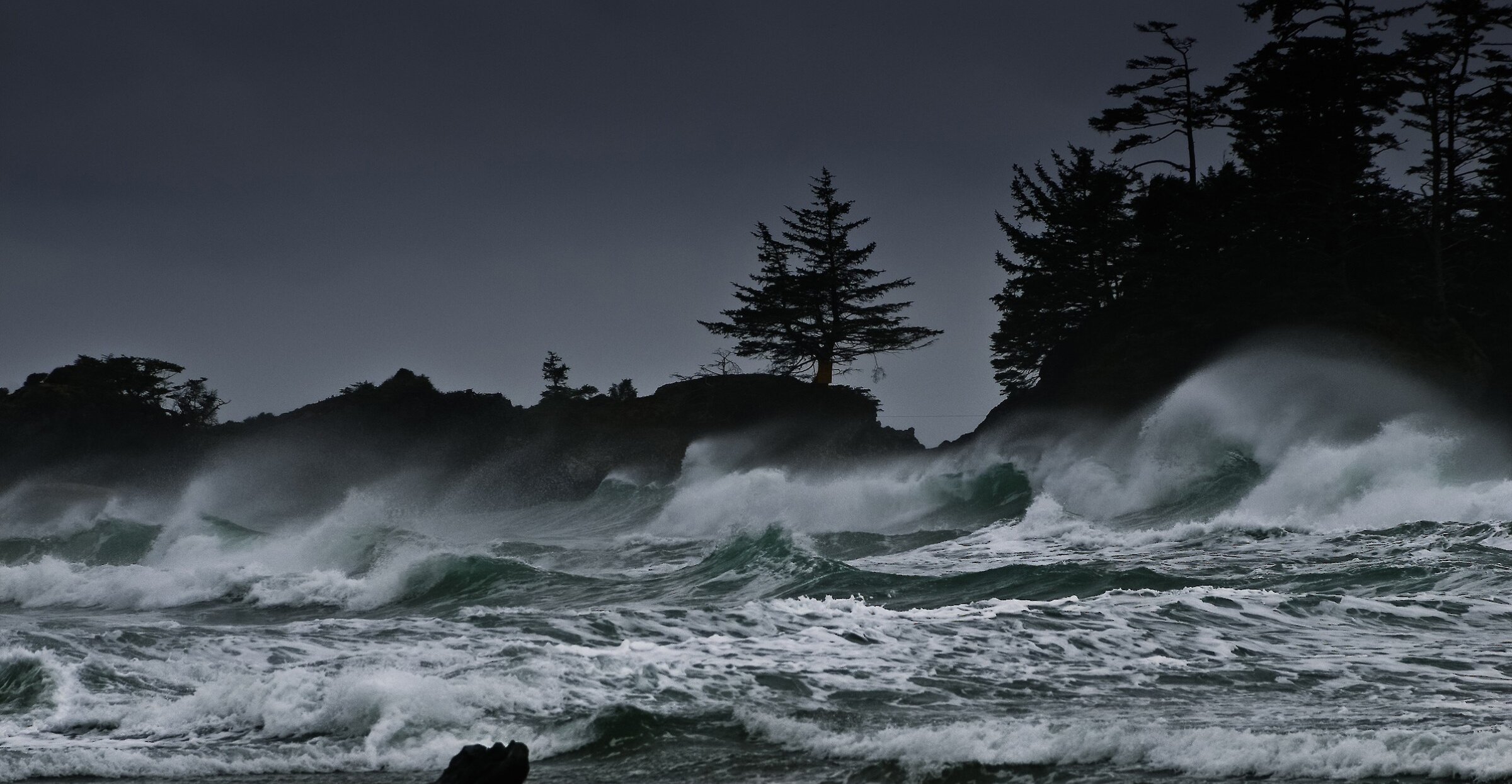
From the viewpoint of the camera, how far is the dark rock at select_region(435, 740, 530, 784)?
5.41 m

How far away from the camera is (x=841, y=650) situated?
34.9 ft

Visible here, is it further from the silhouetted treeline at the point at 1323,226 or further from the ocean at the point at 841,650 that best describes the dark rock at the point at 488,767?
the silhouetted treeline at the point at 1323,226

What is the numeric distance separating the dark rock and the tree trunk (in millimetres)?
42921

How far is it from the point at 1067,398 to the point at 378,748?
102ft

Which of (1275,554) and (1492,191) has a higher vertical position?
(1492,191)

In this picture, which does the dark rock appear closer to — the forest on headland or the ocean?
the ocean

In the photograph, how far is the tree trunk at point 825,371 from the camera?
48438mm

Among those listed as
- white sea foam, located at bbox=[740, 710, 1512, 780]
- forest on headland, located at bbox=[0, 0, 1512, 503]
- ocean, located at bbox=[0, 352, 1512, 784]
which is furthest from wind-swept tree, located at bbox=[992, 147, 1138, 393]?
white sea foam, located at bbox=[740, 710, 1512, 780]

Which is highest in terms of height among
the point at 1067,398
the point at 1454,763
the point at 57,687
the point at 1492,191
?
the point at 1492,191

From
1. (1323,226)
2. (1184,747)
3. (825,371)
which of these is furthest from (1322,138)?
(1184,747)

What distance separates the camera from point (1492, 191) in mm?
36906

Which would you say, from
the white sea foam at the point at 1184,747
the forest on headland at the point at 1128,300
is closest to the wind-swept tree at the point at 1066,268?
the forest on headland at the point at 1128,300

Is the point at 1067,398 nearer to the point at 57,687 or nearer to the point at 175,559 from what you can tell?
the point at 175,559

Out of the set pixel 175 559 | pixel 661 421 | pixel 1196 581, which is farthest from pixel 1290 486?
pixel 661 421
